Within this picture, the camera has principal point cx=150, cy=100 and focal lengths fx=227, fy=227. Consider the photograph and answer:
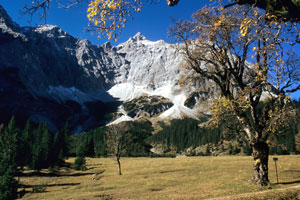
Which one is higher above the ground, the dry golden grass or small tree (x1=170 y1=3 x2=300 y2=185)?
small tree (x1=170 y1=3 x2=300 y2=185)

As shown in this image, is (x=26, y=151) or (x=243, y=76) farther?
(x=26, y=151)

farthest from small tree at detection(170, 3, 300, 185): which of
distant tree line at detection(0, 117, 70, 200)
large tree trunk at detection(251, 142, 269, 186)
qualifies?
distant tree line at detection(0, 117, 70, 200)

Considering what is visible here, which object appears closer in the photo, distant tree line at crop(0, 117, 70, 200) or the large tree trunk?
the large tree trunk

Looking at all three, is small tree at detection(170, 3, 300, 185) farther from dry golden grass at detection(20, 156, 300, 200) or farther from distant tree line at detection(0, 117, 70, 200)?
distant tree line at detection(0, 117, 70, 200)

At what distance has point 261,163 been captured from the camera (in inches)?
714

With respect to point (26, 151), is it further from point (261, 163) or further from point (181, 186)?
point (261, 163)

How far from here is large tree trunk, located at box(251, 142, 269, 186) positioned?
18.1 m

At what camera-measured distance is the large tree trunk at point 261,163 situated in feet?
59.3

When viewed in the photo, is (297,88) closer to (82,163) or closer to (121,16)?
(121,16)

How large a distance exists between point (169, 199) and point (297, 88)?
1363 cm

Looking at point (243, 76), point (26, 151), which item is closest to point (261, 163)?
point (243, 76)

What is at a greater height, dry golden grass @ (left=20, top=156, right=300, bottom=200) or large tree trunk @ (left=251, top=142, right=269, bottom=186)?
large tree trunk @ (left=251, top=142, right=269, bottom=186)

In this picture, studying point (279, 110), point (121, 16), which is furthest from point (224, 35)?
point (121, 16)

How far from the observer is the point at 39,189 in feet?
128
